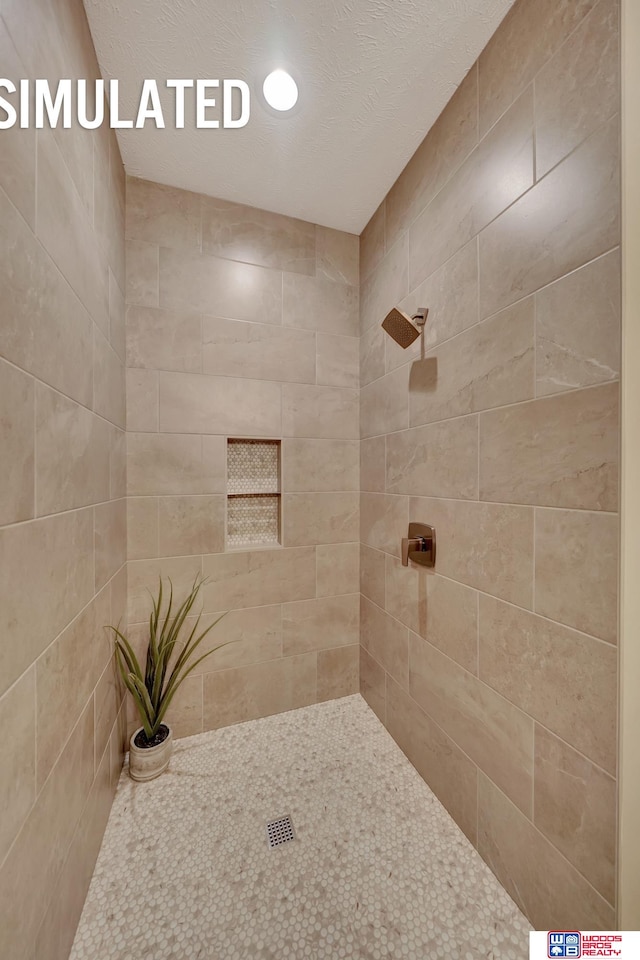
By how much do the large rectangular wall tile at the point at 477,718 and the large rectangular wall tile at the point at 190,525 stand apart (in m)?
0.95

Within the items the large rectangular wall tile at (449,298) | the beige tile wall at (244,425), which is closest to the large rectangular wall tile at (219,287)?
the beige tile wall at (244,425)

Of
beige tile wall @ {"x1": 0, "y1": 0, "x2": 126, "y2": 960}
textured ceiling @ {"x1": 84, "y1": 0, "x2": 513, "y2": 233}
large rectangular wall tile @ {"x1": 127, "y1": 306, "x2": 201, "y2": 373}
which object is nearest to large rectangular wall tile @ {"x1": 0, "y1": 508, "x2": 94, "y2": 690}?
beige tile wall @ {"x1": 0, "y1": 0, "x2": 126, "y2": 960}

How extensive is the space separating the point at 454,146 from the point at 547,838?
1.99m

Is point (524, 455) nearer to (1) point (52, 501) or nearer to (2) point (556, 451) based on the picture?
(2) point (556, 451)

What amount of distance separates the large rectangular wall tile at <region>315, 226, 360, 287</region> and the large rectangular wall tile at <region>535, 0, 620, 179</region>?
1.01 m

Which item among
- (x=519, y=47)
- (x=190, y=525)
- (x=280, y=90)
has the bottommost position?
(x=190, y=525)

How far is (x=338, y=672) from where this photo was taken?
1770mm

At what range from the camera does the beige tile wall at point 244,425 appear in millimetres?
1459

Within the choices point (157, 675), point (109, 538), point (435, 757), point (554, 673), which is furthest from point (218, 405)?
point (435, 757)

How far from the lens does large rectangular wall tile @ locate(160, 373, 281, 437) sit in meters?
1.49

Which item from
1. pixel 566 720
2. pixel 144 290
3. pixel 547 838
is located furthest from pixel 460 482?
pixel 144 290

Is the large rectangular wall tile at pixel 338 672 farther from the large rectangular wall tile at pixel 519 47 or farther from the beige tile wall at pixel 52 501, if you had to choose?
the large rectangular wall tile at pixel 519 47

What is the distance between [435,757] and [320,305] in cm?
196

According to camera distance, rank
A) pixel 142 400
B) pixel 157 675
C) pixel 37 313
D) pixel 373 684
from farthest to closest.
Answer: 1. pixel 373 684
2. pixel 142 400
3. pixel 157 675
4. pixel 37 313
